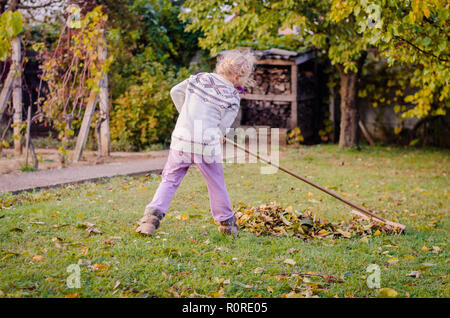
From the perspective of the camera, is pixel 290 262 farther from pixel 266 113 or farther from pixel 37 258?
pixel 266 113

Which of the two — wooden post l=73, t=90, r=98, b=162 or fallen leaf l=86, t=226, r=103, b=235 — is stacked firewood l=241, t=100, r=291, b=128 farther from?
fallen leaf l=86, t=226, r=103, b=235

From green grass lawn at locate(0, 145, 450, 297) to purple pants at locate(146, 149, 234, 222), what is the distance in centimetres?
26

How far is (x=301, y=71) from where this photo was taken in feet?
40.0

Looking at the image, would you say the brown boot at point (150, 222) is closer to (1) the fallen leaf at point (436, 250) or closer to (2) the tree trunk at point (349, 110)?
(1) the fallen leaf at point (436, 250)

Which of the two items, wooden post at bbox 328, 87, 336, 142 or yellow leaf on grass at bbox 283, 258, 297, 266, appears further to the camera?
wooden post at bbox 328, 87, 336, 142

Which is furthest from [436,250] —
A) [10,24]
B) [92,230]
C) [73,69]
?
[73,69]

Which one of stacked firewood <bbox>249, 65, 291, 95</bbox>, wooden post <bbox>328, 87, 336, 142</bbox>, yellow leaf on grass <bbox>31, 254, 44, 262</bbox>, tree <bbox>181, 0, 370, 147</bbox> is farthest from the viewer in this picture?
wooden post <bbox>328, 87, 336, 142</bbox>

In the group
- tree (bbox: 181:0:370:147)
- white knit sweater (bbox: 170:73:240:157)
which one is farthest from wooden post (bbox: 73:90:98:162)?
white knit sweater (bbox: 170:73:240:157)

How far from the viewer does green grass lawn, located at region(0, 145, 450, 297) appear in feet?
9.80

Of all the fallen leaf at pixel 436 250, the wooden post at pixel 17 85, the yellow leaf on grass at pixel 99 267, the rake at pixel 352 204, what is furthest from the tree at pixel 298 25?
the yellow leaf on grass at pixel 99 267

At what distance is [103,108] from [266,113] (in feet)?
15.6
